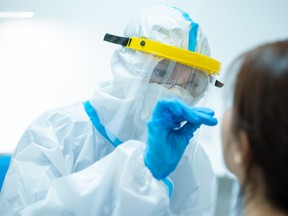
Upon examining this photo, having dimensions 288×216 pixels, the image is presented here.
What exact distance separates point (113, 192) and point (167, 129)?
23cm

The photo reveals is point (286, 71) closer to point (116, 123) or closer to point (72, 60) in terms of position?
Result: point (116, 123)

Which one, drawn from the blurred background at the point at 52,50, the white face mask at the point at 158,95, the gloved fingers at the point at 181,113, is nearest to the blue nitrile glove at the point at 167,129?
the gloved fingers at the point at 181,113

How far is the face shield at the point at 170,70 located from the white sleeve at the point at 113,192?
247 millimetres

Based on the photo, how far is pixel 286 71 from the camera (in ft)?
1.44

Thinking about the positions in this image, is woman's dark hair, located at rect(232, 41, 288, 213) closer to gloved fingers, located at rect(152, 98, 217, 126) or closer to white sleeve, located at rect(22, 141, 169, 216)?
gloved fingers, located at rect(152, 98, 217, 126)

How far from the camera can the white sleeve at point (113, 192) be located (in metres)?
0.74

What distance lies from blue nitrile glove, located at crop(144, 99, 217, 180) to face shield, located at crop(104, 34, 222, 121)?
8.0 inches

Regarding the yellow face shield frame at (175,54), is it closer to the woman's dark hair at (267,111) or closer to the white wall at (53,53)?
the woman's dark hair at (267,111)

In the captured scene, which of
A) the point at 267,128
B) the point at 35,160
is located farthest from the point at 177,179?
the point at 267,128

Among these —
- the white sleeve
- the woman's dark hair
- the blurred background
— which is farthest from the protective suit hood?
the blurred background

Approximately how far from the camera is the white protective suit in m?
0.76

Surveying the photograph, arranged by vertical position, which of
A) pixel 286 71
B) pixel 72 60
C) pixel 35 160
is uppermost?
pixel 286 71

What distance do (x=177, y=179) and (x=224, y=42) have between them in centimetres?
103

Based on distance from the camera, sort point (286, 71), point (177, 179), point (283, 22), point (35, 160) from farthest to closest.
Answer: point (283, 22) → point (177, 179) → point (35, 160) → point (286, 71)
